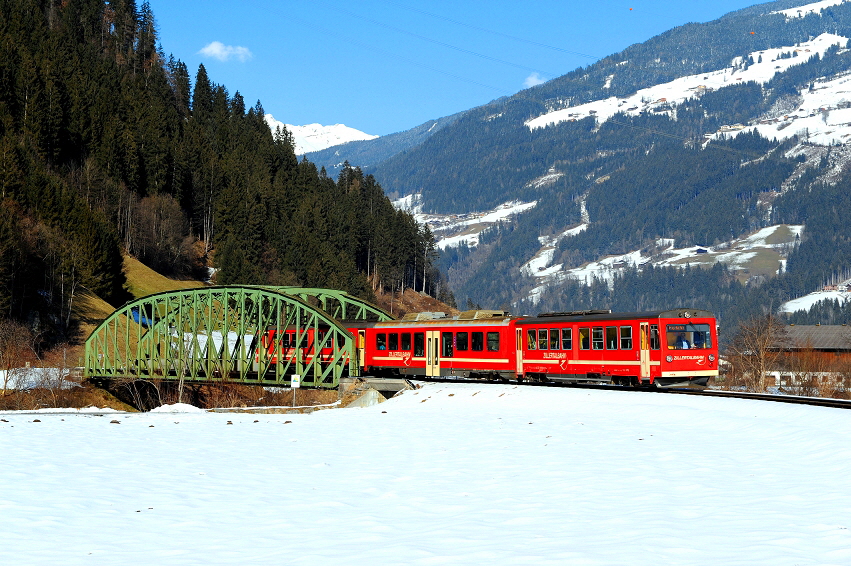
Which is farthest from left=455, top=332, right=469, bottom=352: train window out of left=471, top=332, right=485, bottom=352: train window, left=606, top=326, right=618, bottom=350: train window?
left=606, top=326, right=618, bottom=350: train window

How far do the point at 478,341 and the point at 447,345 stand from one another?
2005 mm

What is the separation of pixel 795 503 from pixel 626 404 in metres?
16.8

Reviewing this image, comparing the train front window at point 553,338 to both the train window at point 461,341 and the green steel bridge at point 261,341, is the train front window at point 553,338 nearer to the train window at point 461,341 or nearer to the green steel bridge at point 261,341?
the train window at point 461,341

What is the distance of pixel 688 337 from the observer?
122 ft

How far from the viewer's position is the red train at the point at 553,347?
3659cm

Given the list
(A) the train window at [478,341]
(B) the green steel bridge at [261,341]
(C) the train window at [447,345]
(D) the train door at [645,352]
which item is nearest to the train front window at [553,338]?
(A) the train window at [478,341]

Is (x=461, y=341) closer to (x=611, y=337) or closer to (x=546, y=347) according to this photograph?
(x=546, y=347)

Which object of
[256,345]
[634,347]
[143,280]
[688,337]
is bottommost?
[634,347]

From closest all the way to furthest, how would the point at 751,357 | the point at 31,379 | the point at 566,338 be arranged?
the point at 566,338, the point at 31,379, the point at 751,357

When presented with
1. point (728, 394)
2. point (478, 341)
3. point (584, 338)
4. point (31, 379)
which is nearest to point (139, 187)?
point (31, 379)

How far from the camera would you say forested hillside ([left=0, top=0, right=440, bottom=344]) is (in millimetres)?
82688

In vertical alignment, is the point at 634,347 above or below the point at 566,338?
below

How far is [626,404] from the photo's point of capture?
103 ft

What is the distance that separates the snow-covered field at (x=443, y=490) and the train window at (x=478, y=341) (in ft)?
50.9
